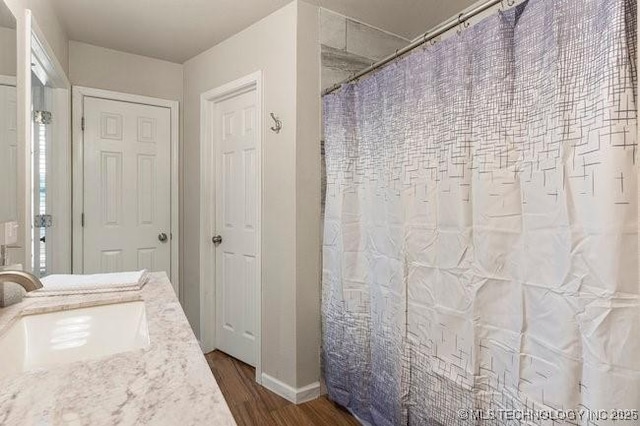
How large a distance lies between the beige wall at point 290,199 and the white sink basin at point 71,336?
1.01 m

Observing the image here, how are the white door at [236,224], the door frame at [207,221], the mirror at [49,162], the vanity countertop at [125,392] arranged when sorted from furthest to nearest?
1. the door frame at [207,221]
2. the white door at [236,224]
3. the mirror at [49,162]
4. the vanity countertop at [125,392]

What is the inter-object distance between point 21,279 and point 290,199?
129 centimetres

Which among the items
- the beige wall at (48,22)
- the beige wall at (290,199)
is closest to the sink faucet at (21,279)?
the beige wall at (48,22)

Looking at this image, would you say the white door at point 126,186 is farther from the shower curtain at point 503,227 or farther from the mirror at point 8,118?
the shower curtain at point 503,227

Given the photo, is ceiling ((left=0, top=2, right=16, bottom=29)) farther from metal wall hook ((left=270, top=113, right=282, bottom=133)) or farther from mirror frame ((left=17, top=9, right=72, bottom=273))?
metal wall hook ((left=270, top=113, right=282, bottom=133))

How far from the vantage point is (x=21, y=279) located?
0.94 metres

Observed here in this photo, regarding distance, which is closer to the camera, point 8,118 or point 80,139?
point 8,118

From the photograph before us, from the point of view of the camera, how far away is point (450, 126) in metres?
1.30

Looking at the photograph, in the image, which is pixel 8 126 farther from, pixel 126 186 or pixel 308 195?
pixel 126 186

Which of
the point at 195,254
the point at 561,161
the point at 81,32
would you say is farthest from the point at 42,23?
the point at 561,161

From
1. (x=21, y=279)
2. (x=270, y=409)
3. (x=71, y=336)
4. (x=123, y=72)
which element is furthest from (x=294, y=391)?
(x=123, y=72)

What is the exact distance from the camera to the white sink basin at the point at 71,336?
0.88 meters

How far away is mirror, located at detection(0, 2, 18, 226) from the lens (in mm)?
1176

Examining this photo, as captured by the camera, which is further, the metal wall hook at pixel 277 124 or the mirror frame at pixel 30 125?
the metal wall hook at pixel 277 124
